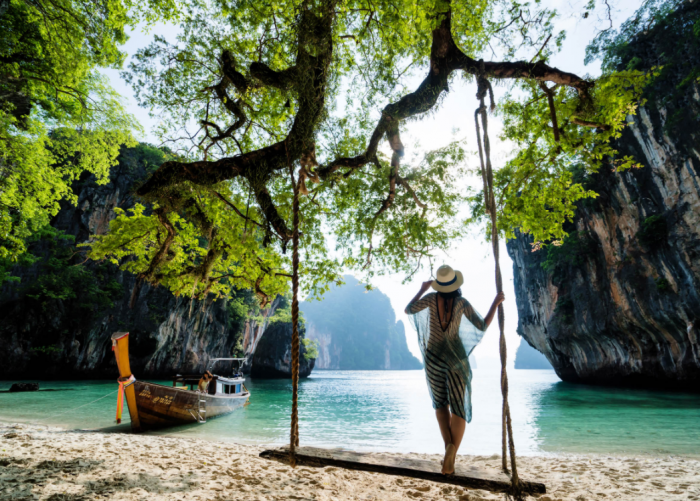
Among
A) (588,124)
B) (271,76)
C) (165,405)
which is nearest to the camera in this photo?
(271,76)

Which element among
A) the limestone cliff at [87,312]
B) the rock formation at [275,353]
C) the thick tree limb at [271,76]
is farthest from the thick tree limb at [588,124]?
the rock formation at [275,353]

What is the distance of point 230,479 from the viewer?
3363mm

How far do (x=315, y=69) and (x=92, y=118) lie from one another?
313 inches

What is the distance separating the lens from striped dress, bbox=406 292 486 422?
2.61 m

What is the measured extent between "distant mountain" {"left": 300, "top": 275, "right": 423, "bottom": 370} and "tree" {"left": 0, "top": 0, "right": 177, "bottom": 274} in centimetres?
12974

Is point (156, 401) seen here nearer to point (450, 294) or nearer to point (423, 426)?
point (423, 426)

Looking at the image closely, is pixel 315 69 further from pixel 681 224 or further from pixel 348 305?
pixel 348 305

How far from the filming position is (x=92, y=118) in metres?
8.57

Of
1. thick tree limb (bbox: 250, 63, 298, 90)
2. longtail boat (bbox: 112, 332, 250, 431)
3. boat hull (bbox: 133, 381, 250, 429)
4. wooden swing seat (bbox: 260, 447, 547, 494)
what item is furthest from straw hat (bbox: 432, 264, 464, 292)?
boat hull (bbox: 133, 381, 250, 429)

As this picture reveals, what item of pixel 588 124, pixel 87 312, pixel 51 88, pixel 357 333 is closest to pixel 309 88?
pixel 588 124

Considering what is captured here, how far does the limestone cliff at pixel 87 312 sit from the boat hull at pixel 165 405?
11.9 meters

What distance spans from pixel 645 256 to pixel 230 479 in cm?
2164

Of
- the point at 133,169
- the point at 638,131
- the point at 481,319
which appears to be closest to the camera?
the point at 481,319

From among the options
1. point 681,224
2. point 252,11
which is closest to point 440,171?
point 252,11
